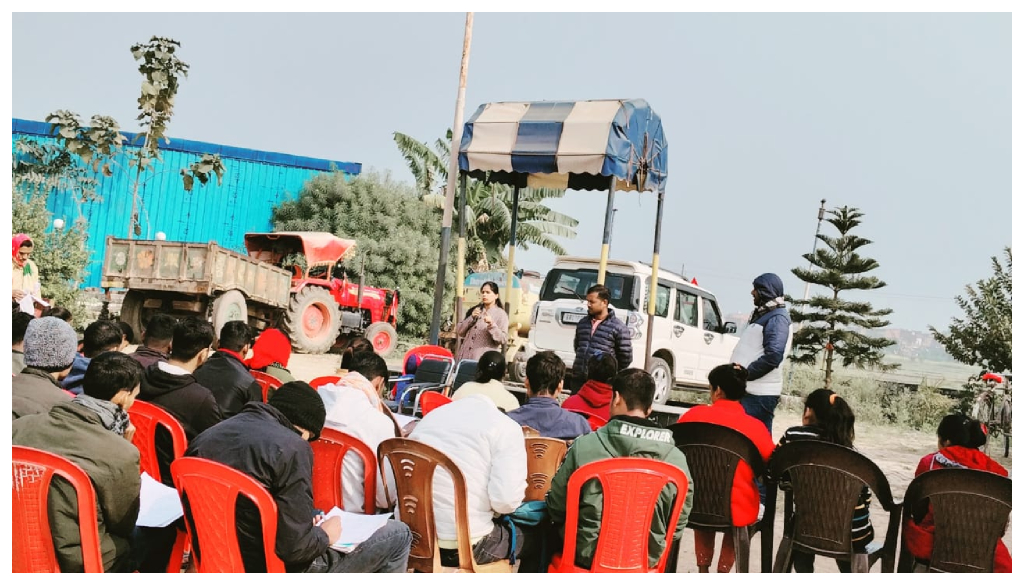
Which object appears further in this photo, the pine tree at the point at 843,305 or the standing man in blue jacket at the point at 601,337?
the pine tree at the point at 843,305

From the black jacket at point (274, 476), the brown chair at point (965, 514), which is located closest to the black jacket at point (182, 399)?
the black jacket at point (274, 476)

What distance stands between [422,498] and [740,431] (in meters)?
1.49

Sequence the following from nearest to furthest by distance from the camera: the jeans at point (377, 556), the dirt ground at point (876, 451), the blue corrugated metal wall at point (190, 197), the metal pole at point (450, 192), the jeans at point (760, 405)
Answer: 1. the jeans at point (377, 556)
2. the dirt ground at point (876, 451)
3. the jeans at point (760, 405)
4. the metal pole at point (450, 192)
5. the blue corrugated metal wall at point (190, 197)

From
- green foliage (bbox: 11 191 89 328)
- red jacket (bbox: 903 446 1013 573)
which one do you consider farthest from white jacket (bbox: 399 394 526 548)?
green foliage (bbox: 11 191 89 328)

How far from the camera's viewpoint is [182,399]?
374cm

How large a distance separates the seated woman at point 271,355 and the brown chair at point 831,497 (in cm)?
341

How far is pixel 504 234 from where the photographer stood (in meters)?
25.3

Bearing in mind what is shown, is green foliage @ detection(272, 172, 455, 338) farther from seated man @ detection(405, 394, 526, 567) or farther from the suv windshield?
seated man @ detection(405, 394, 526, 567)

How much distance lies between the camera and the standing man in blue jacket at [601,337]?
254 inches

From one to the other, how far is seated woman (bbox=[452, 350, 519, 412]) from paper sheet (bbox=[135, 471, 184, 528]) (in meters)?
1.91

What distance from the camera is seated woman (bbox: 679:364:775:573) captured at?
3740 millimetres

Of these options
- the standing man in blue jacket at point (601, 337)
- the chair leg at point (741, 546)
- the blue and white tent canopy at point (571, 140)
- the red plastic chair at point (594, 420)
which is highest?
the blue and white tent canopy at point (571, 140)

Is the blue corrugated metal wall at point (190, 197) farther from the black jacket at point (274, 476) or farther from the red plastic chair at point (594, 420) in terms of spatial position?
the black jacket at point (274, 476)

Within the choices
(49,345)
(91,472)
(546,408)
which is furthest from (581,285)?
(91,472)
